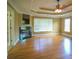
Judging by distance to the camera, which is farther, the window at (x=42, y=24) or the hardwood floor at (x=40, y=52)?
the window at (x=42, y=24)

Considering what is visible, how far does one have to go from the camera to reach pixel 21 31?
900cm

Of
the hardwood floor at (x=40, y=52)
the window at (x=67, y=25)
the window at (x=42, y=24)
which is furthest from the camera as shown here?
the window at (x=42, y=24)

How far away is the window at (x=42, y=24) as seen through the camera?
482 inches

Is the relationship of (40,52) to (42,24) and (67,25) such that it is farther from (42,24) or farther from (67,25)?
(42,24)

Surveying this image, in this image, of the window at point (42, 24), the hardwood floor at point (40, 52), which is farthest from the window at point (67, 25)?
the hardwood floor at point (40, 52)

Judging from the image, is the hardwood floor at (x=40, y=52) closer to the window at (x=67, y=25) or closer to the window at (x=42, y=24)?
the window at (x=67, y=25)

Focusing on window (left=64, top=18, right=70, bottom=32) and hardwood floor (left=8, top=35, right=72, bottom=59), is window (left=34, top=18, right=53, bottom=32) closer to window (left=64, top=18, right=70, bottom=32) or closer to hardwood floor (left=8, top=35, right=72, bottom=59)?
window (left=64, top=18, right=70, bottom=32)

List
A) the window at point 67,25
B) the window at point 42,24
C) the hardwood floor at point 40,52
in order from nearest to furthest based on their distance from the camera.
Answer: the hardwood floor at point 40,52
the window at point 67,25
the window at point 42,24

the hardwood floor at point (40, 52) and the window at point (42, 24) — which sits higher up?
the window at point (42, 24)
